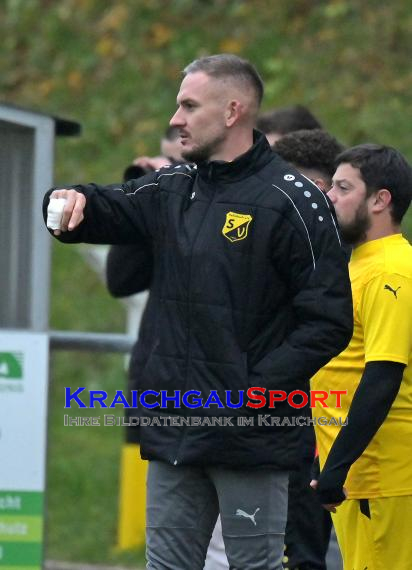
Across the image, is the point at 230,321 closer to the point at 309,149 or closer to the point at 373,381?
the point at 373,381

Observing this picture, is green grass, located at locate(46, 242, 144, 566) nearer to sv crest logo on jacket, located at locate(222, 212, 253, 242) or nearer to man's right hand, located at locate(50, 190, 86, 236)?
man's right hand, located at locate(50, 190, 86, 236)

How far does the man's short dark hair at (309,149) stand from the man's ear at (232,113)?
1.03 m

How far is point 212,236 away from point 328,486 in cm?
93

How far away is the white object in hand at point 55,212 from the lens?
4438mm

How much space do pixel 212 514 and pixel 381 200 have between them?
127cm

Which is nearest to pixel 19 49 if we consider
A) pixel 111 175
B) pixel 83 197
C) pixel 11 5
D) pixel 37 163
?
pixel 11 5

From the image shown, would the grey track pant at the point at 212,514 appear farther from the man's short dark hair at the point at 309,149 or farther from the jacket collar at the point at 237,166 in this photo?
the man's short dark hair at the point at 309,149

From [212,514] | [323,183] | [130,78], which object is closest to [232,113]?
Answer: [323,183]

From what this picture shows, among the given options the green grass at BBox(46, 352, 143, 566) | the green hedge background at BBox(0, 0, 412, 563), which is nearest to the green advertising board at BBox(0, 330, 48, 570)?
the green grass at BBox(46, 352, 143, 566)

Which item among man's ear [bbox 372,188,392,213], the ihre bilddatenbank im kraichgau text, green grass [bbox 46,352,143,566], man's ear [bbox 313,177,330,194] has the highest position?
man's ear [bbox 313,177,330,194]

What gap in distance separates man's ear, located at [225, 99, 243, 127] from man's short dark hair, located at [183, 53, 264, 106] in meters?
0.09

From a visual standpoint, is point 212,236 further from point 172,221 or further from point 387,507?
point 387,507

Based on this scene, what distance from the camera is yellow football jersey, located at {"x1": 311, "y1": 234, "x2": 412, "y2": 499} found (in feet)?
14.9

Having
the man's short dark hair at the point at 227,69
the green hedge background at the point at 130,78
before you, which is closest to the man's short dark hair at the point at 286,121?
the man's short dark hair at the point at 227,69
